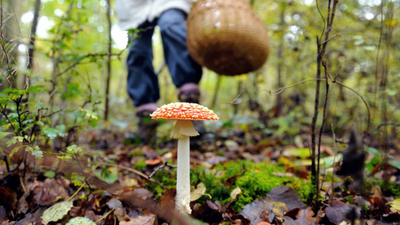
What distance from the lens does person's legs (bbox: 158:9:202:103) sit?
3383 mm

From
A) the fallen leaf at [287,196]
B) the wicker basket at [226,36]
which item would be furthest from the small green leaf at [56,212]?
the wicker basket at [226,36]

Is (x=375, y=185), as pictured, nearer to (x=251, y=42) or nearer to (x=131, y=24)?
(x=251, y=42)

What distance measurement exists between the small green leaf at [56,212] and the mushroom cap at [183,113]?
0.87 meters

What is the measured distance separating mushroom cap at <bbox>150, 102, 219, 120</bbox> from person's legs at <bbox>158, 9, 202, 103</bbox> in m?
1.86

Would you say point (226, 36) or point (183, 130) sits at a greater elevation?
point (226, 36)

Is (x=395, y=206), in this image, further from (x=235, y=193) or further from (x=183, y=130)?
(x=183, y=130)

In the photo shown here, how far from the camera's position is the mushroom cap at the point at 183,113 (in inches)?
57.2

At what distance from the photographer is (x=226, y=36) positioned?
288cm

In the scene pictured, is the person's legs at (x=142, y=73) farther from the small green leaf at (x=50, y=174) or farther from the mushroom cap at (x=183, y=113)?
the mushroom cap at (x=183, y=113)

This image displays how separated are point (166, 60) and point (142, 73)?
55 cm

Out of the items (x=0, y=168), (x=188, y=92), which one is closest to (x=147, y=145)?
(x=188, y=92)

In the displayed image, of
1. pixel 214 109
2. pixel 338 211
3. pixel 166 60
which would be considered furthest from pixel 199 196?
pixel 166 60

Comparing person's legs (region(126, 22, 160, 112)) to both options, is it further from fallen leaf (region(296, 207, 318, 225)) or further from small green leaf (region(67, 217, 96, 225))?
fallen leaf (region(296, 207, 318, 225))

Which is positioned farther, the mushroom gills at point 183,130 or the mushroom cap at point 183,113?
the mushroom gills at point 183,130
